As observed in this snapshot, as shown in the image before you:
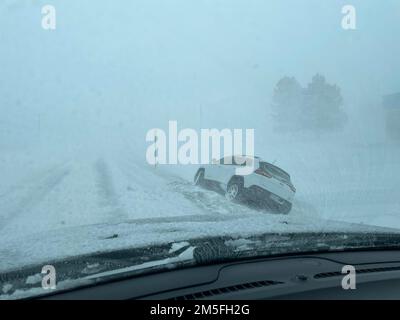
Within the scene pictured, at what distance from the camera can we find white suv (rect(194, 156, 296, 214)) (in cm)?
941

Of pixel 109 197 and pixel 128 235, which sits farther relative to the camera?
pixel 109 197

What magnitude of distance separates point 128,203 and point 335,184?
338 inches

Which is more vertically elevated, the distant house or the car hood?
the distant house

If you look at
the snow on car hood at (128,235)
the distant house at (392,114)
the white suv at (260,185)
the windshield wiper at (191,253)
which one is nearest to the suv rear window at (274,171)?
the white suv at (260,185)

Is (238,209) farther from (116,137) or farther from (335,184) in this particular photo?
(116,137)

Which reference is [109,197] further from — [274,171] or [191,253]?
[191,253]

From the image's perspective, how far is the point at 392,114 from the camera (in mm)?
32156

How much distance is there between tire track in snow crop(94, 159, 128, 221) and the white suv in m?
2.55

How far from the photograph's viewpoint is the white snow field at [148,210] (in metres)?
3.29

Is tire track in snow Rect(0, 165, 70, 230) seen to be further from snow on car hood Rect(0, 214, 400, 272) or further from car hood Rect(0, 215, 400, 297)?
car hood Rect(0, 215, 400, 297)

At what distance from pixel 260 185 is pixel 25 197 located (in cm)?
497

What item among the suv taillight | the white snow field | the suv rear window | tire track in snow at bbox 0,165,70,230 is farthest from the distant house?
tire track in snow at bbox 0,165,70,230

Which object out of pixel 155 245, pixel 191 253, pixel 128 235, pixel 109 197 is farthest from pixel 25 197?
pixel 191 253

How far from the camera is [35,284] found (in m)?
2.26
